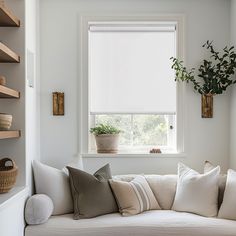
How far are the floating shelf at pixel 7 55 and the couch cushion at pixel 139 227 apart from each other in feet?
4.64

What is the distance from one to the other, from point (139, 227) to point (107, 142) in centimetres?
113

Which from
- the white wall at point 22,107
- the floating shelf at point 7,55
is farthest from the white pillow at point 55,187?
the floating shelf at point 7,55

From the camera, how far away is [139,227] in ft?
9.90

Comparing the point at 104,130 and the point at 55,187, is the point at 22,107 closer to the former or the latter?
the point at 55,187

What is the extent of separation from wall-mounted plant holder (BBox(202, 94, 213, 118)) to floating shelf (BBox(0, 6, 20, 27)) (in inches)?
78.9

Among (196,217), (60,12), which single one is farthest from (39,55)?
(196,217)

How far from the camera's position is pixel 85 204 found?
10.6 feet

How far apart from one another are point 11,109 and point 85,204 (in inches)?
42.1

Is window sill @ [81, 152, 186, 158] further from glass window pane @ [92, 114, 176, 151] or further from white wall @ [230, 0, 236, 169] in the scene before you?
white wall @ [230, 0, 236, 169]

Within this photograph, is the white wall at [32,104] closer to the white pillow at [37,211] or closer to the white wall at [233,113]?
the white pillow at [37,211]

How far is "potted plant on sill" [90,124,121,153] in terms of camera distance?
3883 millimetres

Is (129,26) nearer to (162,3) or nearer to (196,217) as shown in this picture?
(162,3)

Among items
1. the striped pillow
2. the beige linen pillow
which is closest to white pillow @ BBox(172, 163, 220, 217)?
the beige linen pillow

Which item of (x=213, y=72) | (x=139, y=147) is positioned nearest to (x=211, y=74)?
(x=213, y=72)
